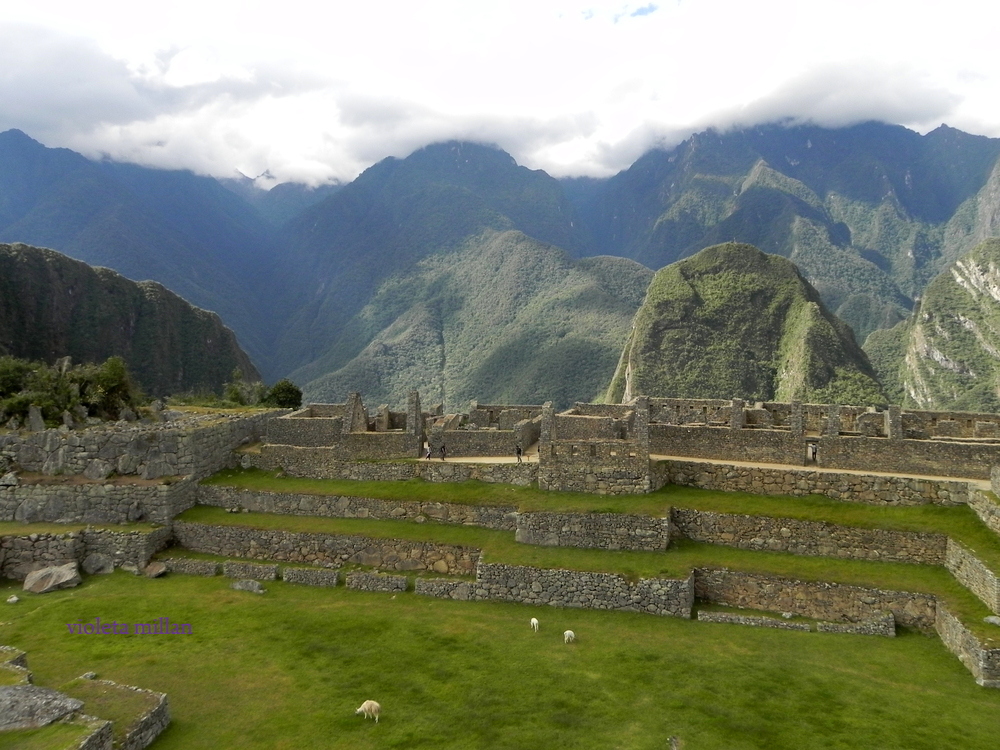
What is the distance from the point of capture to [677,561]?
55.9ft

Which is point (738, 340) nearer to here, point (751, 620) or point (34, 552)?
point (751, 620)

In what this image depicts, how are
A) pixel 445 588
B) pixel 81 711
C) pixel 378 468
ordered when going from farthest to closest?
pixel 378 468, pixel 445 588, pixel 81 711

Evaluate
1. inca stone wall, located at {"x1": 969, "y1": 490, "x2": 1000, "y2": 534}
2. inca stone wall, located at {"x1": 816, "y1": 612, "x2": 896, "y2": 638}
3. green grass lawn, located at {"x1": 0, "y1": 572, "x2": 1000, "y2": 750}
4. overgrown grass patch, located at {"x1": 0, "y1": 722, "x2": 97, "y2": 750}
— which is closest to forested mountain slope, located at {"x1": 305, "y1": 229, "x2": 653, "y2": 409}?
inca stone wall, located at {"x1": 969, "y1": 490, "x2": 1000, "y2": 534}

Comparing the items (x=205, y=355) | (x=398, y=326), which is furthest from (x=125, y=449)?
(x=398, y=326)

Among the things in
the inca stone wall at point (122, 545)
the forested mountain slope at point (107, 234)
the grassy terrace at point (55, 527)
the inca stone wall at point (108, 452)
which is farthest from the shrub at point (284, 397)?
the forested mountain slope at point (107, 234)

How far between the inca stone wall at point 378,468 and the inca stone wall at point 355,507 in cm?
159

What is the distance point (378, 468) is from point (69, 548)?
944 cm

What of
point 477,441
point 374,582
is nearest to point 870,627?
point 374,582

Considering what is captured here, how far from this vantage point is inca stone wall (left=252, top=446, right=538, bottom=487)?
21141mm

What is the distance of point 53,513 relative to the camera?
20.8 m

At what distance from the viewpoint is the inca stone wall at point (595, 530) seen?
17797 mm

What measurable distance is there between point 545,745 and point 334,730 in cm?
365

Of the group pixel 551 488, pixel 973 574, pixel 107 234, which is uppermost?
pixel 107 234

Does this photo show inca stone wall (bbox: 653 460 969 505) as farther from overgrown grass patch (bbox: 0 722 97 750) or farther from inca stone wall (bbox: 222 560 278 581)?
overgrown grass patch (bbox: 0 722 97 750)
